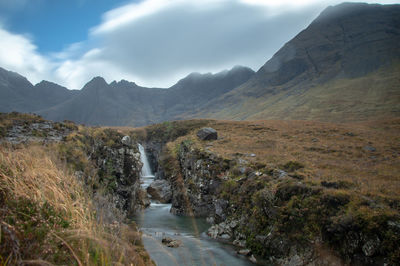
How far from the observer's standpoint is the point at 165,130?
237 ft

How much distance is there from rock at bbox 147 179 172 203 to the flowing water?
2.57 metres

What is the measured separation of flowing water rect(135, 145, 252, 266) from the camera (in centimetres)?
1434

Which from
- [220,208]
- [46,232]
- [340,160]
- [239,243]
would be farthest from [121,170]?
[46,232]

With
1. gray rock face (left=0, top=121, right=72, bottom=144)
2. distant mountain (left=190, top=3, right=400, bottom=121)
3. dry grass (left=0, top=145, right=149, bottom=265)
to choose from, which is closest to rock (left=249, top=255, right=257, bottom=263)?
dry grass (left=0, top=145, right=149, bottom=265)

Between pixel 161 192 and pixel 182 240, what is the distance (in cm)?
2135

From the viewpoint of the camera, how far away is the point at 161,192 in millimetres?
39031

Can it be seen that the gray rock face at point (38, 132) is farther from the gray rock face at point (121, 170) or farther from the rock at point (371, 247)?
the rock at point (371, 247)

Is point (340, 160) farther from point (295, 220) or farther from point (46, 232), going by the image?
point (46, 232)

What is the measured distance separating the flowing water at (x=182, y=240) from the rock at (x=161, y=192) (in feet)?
8.44

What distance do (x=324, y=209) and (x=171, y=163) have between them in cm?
3076

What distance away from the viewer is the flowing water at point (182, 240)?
14.3 m

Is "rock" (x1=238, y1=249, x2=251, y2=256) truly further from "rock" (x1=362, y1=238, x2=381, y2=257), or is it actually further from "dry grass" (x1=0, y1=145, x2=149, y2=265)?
"dry grass" (x1=0, y1=145, x2=149, y2=265)

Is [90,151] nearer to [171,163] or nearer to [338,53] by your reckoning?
[171,163]

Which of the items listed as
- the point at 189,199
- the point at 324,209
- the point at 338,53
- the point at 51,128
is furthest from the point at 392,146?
the point at 338,53
